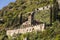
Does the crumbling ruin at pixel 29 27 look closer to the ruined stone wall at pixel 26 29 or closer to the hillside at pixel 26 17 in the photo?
the ruined stone wall at pixel 26 29

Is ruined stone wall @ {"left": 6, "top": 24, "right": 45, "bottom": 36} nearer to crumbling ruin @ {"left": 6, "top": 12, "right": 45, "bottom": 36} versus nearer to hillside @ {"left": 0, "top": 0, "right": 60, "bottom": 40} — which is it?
crumbling ruin @ {"left": 6, "top": 12, "right": 45, "bottom": 36}

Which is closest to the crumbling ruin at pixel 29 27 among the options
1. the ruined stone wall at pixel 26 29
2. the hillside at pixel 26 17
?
the ruined stone wall at pixel 26 29

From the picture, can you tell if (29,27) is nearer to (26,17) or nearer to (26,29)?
(26,29)

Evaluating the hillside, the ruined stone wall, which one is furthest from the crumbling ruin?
the hillside

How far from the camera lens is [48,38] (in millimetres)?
52750

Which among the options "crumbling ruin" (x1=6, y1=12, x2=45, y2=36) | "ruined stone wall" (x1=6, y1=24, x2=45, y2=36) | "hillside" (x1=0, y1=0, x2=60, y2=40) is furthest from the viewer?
"crumbling ruin" (x1=6, y1=12, x2=45, y2=36)

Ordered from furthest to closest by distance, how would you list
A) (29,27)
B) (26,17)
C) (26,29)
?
1. (26,17)
2. (26,29)
3. (29,27)

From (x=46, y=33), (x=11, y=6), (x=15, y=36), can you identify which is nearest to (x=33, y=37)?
(x=46, y=33)

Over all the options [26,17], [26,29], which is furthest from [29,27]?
[26,17]

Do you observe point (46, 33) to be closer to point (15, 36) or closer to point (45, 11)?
point (15, 36)

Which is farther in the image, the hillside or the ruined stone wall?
the ruined stone wall

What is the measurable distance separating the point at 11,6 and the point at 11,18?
10.00 m

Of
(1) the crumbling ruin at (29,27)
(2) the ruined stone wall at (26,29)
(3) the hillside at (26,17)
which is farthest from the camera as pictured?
(1) the crumbling ruin at (29,27)

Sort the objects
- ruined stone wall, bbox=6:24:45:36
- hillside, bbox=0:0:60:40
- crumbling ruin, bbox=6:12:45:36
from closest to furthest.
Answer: hillside, bbox=0:0:60:40, ruined stone wall, bbox=6:24:45:36, crumbling ruin, bbox=6:12:45:36
